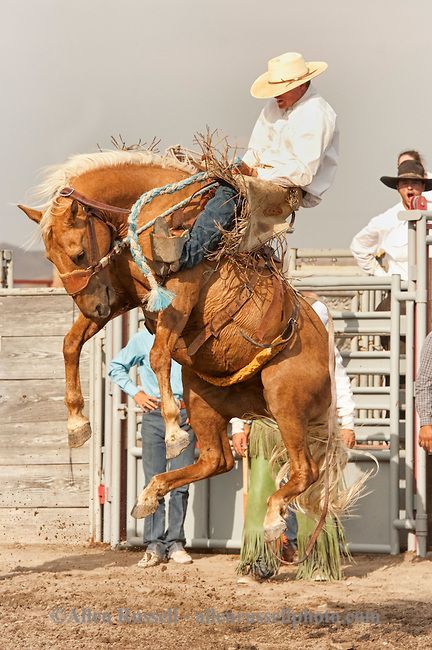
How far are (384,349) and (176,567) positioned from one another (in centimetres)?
247

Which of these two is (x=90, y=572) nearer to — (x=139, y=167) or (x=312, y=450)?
(x=312, y=450)

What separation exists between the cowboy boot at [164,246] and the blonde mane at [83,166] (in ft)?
1.51

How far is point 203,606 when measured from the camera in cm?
680

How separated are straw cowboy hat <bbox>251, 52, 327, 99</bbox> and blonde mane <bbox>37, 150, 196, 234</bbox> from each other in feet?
2.26

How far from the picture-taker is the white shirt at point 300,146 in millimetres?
6551

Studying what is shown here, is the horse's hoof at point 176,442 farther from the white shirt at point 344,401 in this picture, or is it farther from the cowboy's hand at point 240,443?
the cowboy's hand at point 240,443

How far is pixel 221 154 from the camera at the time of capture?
20.8 ft

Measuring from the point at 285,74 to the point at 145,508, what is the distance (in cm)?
251

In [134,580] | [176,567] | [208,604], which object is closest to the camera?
[208,604]

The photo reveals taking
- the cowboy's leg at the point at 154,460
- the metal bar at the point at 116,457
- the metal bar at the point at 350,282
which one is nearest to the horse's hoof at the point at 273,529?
the cowboy's leg at the point at 154,460

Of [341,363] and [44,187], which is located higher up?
[44,187]

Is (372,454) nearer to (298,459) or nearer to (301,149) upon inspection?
(298,459)

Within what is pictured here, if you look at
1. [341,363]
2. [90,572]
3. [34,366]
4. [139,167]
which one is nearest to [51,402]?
[34,366]

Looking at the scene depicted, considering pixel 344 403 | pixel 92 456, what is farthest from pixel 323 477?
pixel 92 456
